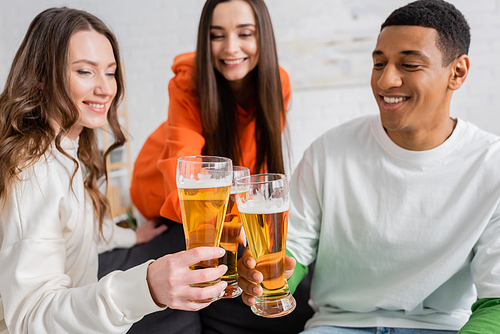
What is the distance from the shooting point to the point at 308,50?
4336 mm

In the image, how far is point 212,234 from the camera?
871mm

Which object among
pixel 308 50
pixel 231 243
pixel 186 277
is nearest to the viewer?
pixel 186 277

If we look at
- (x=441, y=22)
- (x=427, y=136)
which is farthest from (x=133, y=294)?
(x=441, y=22)

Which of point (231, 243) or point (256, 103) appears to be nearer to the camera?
point (231, 243)

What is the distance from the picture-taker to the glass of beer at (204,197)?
2.72 feet

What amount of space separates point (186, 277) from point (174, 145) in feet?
3.18

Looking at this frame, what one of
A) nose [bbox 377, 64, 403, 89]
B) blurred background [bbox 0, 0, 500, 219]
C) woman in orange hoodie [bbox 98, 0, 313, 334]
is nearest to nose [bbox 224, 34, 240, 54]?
woman in orange hoodie [bbox 98, 0, 313, 334]

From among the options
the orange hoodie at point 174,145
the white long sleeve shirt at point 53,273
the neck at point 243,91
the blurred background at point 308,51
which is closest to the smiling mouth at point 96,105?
the white long sleeve shirt at point 53,273

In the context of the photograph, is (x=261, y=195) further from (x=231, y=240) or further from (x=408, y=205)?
(x=408, y=205)

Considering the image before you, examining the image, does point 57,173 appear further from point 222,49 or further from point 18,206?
point 222,49

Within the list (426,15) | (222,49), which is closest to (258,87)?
(222,49)

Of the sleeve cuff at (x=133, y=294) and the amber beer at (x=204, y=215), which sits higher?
the amber beer at (x=204, y=215)

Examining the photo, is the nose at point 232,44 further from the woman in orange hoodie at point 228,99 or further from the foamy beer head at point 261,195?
the foamy beer head at point 261,195

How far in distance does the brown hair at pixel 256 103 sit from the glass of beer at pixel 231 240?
88 centimetres
